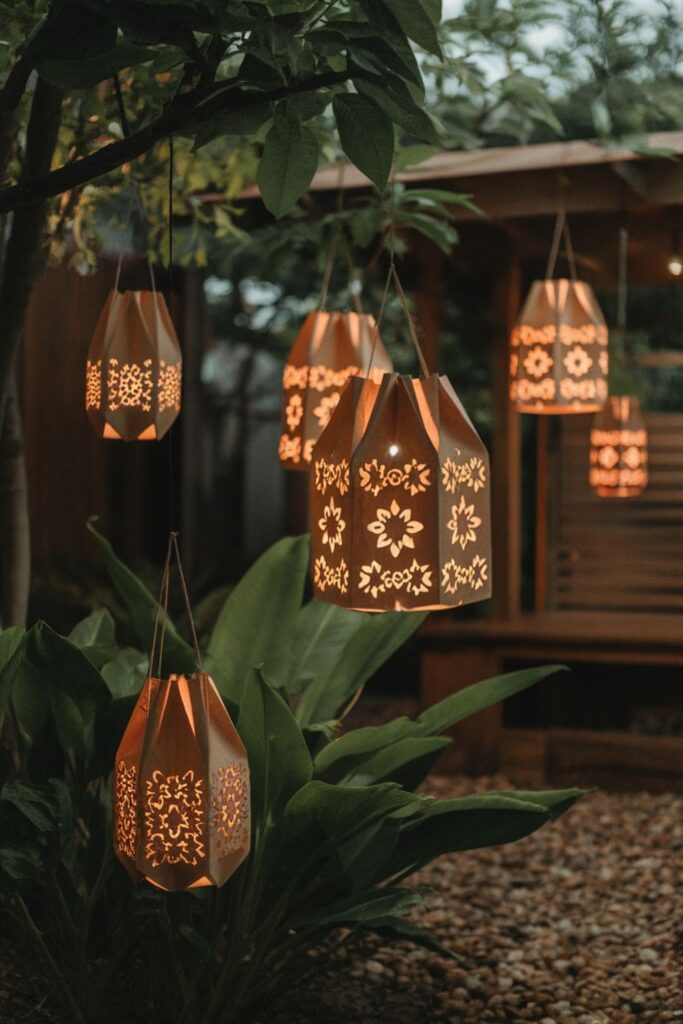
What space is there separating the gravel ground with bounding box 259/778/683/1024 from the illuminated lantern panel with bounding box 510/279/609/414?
1530 millimetres

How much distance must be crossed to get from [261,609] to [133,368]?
0.64m

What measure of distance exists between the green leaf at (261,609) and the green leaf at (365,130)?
4.50 ft

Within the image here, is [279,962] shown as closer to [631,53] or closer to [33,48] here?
[33,48]

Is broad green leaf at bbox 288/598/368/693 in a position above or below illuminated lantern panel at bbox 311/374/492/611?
below

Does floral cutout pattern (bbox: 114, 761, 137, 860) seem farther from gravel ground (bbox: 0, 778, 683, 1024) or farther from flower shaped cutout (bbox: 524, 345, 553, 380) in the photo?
flower shaped cutout (bbox: 524, 345, 553, 380)

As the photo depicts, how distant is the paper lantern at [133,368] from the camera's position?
272 cm

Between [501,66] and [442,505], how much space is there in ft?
7.15

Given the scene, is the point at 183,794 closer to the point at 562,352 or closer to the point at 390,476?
the point at 390,476

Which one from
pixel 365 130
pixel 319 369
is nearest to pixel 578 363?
pixel 319 369

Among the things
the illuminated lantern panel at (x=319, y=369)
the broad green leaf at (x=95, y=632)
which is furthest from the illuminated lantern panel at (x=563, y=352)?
the broad green leaf at (x=95, y=632)

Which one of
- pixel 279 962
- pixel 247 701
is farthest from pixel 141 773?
pixel 279 962

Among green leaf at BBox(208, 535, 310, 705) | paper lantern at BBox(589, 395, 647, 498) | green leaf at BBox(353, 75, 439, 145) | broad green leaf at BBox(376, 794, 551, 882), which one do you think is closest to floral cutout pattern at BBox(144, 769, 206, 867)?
broad green leaf at BBox(376, 794, 551, 882)

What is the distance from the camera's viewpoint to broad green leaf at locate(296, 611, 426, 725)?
292 cm

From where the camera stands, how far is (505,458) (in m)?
5.32
